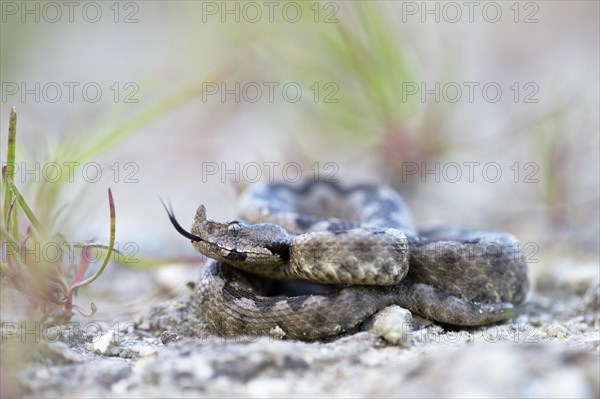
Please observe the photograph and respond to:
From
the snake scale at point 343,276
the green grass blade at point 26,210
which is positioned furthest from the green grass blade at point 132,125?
the snake scale at point 343,276

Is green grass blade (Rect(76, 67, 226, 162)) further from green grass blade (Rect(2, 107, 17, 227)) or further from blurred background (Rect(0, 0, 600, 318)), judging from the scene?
green grass blade (Rect(2, 107, 17, 227))

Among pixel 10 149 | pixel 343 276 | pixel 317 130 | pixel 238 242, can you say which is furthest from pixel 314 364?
pixel 317 130

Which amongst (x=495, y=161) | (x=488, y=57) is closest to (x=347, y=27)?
(x=495, y=161)

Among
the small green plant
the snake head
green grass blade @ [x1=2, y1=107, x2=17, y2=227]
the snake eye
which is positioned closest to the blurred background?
the small green plant

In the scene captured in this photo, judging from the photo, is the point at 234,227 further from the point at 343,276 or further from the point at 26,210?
the point at 26,210

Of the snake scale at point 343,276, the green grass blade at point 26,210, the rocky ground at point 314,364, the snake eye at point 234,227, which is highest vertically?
the green grass blade at point 26,210

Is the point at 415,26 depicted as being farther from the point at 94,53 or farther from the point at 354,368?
the point at 354,368

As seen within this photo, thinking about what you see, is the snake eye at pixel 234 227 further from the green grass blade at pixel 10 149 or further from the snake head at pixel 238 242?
the green grass blade at pixel 10 149
